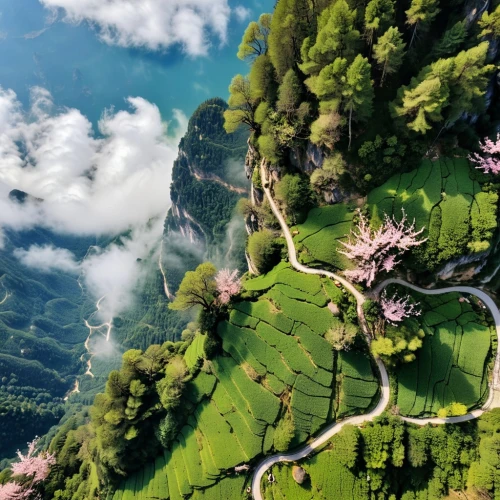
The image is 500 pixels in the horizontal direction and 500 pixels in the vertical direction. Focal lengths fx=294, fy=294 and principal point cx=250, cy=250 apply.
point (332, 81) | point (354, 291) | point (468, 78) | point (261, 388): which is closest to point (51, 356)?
point (261, 388)

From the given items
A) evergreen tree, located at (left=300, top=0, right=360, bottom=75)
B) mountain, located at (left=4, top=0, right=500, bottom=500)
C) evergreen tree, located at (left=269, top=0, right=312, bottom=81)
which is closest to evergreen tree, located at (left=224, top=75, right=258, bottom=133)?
mountain, located at (left=4, top=0, right=500, bottom=500)

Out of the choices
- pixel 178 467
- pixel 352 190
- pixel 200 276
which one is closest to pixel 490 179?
pixel 352 190

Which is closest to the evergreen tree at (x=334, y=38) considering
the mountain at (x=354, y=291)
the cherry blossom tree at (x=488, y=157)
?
the mountain at (x=354, y=291)

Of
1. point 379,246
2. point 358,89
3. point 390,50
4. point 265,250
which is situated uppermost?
point 390,50

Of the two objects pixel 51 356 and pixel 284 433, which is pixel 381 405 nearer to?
Answer: pixel 284 433

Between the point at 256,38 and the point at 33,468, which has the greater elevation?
the point at 256,38

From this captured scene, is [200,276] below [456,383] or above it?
above

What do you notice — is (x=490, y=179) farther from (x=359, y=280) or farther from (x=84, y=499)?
(x=84, y=499)
